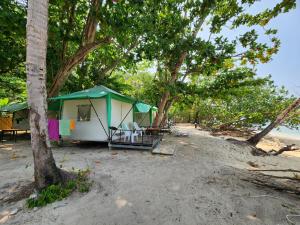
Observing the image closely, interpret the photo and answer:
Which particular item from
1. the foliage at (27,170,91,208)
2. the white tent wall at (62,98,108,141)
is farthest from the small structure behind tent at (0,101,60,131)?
the foliage at (27,170,91,208)

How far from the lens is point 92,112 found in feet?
31.5

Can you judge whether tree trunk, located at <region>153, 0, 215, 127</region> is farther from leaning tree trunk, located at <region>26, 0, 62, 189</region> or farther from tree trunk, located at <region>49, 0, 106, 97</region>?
leaning tree trunk, located at <region>26, 0, 62, 189</region>

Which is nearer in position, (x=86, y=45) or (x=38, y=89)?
(x=38, y=89)

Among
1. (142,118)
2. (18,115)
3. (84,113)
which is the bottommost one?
(142,118)

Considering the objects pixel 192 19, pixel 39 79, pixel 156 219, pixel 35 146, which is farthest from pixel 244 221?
pixel 192 19

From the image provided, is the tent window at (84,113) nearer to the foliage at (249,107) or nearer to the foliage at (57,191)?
the foliage at (57,191)

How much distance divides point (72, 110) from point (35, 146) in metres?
6.19

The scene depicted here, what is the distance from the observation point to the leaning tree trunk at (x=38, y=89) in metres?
3.94

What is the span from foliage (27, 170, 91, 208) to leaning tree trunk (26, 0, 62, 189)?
0.21m

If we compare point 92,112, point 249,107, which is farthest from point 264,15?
point 249,107

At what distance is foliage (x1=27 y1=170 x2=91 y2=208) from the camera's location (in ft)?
11.9

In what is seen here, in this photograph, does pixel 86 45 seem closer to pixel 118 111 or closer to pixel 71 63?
pixel 71 63

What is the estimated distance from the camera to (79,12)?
9.82 m

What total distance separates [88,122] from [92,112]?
20.7 inches
